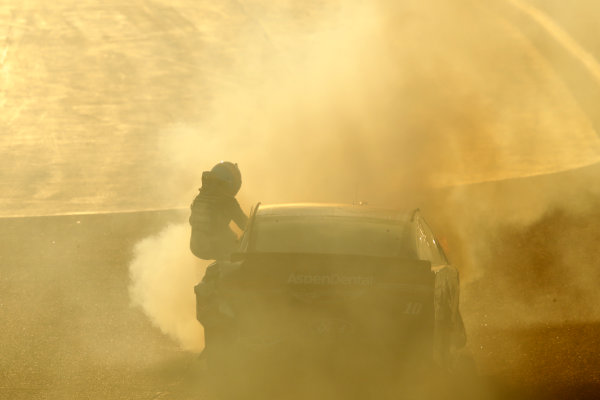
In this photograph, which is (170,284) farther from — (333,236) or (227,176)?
(333,236)

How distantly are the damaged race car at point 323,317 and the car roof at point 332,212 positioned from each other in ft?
3.93

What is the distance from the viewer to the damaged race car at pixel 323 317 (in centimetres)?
689

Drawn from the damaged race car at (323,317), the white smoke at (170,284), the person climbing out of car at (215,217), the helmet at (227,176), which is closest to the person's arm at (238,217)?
the person climbing out of car at (215,217)

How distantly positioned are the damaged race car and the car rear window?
585 millimetres

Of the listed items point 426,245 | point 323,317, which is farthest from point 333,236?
point 323,317

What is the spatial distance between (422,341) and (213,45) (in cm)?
2211

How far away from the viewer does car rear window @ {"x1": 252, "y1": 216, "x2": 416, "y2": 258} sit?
792 centimetres

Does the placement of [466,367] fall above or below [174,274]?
above

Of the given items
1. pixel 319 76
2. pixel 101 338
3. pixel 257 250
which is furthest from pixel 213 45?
pixel 257 250

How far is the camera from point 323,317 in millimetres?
6906

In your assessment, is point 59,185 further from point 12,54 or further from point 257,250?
point 257,250

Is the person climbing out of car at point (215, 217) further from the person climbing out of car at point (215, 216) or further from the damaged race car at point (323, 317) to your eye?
the damaged race car at point (323, 317)

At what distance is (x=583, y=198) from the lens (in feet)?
55.6

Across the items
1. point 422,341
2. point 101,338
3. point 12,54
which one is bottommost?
point 12,54
